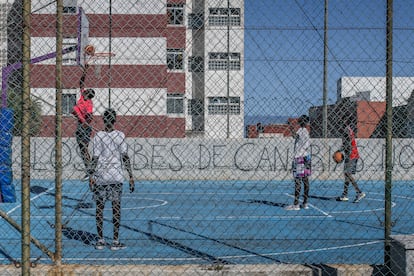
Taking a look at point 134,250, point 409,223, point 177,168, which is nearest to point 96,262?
point 134,250

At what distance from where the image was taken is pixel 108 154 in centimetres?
700

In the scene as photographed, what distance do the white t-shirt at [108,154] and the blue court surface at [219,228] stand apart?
0.60m

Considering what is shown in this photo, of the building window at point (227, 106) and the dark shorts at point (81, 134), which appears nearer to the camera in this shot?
the dark shorts at point (81, 134)

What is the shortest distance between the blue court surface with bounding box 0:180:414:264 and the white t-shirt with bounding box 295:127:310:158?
3.84 feet

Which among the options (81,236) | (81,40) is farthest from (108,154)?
(81,40)

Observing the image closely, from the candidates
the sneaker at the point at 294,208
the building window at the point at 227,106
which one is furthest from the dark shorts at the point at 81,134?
the sneaker at the point at 294,208

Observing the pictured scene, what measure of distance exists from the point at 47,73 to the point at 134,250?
2217 centimetres

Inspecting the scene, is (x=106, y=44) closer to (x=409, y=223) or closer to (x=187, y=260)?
(x=409, y=223)

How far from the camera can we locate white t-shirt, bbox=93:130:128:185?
22.7 feet

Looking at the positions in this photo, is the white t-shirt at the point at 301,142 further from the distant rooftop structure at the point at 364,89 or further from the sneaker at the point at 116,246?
the sneaker at the point at 116,246

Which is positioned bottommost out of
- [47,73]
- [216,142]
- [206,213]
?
[206,213]

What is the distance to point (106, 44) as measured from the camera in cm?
2905

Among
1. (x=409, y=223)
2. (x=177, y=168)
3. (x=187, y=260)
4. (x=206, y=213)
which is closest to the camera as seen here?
(x=187, y=260)

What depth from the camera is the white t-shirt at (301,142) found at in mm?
10641
